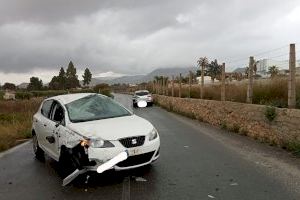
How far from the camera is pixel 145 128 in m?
8.02

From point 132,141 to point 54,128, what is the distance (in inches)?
86.6

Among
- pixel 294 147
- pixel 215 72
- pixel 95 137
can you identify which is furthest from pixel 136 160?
pixel 215 72

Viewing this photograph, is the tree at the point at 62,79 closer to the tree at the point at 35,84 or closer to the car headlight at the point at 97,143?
the tree at the point at 35,84

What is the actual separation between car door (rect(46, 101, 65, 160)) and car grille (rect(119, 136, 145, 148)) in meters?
1.66

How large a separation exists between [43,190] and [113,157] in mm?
1336

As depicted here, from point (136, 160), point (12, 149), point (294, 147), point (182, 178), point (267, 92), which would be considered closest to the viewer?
point (136, 160)

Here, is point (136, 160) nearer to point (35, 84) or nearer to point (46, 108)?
point (46, 108)

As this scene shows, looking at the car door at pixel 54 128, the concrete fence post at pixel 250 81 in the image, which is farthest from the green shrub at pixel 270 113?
the car door at pixel 54 128

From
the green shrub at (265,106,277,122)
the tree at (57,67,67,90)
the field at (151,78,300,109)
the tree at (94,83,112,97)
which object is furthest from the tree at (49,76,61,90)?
the green shrub at (265,106,277,122)

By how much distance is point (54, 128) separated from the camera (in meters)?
8.93

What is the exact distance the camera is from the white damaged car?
7.35 metres

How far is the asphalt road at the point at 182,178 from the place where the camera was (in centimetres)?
672

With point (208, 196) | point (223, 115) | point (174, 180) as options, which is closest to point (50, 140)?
point (174, 180)

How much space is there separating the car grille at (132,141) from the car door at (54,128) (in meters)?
1.66
